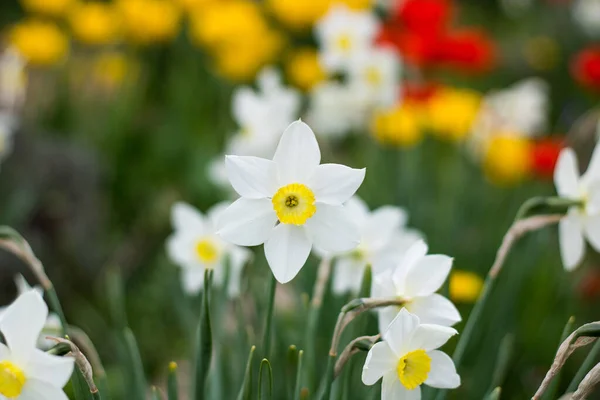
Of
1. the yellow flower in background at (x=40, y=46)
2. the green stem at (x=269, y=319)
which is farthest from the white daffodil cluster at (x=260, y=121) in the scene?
the yellow flower in background at (x=40, y=46)

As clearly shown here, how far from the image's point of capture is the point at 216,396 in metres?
1.36

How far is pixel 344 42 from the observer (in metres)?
2.11

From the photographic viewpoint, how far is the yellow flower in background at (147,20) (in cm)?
383

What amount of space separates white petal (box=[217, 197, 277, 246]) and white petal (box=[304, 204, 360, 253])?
6 cm

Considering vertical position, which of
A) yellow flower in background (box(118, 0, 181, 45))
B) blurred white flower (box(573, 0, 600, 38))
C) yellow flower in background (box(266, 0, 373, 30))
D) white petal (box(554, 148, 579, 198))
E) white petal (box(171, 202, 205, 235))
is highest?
blurred white flower (box(573, 0, 600, 38))

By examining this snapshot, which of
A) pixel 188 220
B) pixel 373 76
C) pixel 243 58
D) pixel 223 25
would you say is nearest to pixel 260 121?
pixel 188 220

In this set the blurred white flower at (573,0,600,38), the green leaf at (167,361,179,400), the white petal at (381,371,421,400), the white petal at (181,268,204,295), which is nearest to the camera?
the white petal at (381,371,421,400)

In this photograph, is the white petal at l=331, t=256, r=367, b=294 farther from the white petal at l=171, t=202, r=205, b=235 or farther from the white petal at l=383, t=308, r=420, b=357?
the white petal at l=383, t=308, r=420, b=357

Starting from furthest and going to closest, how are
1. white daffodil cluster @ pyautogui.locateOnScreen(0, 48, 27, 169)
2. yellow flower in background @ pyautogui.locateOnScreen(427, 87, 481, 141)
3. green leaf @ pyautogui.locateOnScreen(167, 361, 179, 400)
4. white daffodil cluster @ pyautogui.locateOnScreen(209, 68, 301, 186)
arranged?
yellow flower in background @ pyautogui.locateOnScreen(427, 87, 481, 141), white daffodil cluster @ pyautogui.locateOnScreen(0, 48, 27, 169), white daffodil cluster @ pyautogui.locateOnScreen(209, 68, 301, 186), green leaf @ pyautogui.locateOnScreen(167, 361, 179, 400)

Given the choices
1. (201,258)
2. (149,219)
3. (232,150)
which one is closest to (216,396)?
(201,258)

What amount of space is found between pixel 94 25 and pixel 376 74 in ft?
7.06

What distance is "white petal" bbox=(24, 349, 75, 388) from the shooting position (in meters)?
0.82

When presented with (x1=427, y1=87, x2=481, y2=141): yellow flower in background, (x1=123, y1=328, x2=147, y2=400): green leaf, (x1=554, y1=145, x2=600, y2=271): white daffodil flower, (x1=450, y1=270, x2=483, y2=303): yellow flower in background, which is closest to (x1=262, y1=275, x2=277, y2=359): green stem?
(x1=123, y1=328, x2=147, y2=400): green leaf

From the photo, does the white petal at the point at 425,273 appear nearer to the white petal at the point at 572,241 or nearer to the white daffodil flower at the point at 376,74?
the white petal at the point at 572,241
